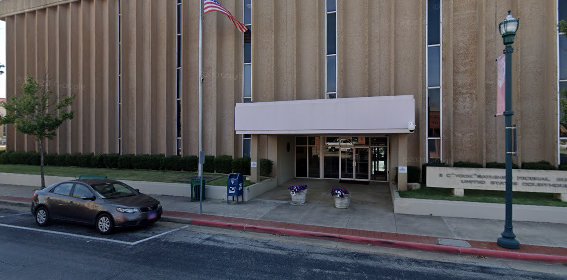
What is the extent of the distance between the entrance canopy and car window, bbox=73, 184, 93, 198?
7373mm

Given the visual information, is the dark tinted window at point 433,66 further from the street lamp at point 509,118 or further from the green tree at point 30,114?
the green tree at point 30,114

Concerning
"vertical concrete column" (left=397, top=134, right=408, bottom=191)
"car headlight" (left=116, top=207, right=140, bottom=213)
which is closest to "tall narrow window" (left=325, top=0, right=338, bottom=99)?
"vertical concrete column" (left=397, top=134, right=408, bottom=191)

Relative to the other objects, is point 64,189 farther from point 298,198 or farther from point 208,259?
point 298,198

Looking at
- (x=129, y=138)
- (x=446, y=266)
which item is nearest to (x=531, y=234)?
(x=446, y=266)

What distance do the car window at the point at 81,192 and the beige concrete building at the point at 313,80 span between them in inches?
291

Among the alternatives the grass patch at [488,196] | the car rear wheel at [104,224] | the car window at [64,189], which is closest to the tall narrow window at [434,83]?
the grass patch at [488,196]

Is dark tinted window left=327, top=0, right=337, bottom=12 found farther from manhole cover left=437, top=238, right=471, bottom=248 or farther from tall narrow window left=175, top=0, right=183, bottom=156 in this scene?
manhole cover left=437, top=238, right=471, bottom=248

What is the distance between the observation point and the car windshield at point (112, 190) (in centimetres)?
920

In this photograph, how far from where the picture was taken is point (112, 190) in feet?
31.2

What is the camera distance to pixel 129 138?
2223cm

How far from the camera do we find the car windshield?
9195mm

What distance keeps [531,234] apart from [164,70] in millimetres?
20135

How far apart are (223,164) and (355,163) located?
7547 mm

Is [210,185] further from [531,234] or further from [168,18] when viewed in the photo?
[168,18]
